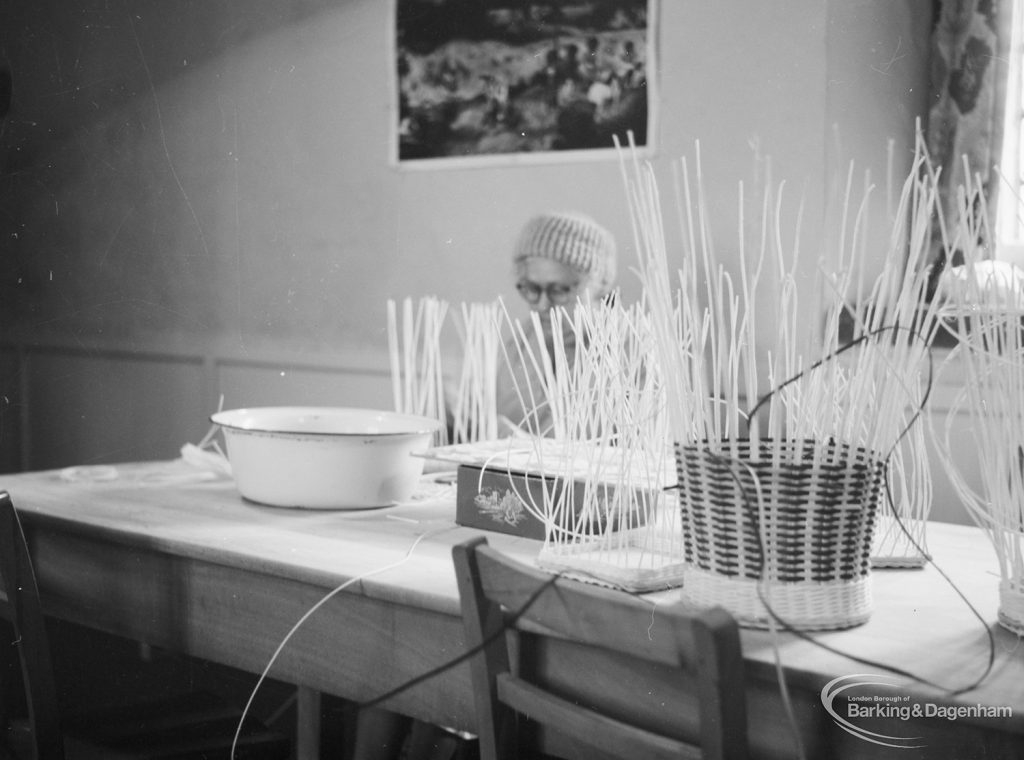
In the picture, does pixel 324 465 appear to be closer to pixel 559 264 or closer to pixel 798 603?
pixel 798 603

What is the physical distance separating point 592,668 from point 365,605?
0.98ft

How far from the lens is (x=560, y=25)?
127 inches

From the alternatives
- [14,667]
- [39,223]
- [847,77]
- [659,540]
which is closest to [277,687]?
[14,667]

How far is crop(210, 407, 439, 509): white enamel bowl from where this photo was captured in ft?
5.10

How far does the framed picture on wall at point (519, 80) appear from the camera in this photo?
311 cm

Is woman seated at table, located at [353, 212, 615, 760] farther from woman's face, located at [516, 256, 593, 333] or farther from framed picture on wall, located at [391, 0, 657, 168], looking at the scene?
framed picture on wall, located at [391, 0, 657, 168]

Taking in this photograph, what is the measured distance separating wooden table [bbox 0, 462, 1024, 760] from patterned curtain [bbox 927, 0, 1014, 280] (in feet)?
3.92

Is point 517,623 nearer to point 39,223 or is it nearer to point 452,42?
point 39,223

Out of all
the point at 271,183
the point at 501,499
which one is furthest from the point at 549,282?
the point at 501,499

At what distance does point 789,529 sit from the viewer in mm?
996

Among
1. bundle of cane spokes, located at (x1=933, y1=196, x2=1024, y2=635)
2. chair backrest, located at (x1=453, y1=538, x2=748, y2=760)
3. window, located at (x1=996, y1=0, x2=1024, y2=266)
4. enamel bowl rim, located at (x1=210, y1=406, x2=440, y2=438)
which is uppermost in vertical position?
window, located at (x1=996, y1=0, x2=1024, y2=266)

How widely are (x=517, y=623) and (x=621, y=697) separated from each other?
116mm

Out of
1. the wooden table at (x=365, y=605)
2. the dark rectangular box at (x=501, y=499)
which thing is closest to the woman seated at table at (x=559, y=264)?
the wooden table at (x=365, y=605)

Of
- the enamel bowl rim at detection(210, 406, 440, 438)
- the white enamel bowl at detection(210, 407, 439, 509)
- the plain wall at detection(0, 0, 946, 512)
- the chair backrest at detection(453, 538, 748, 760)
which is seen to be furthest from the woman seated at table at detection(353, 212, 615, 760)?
the chair backrest at detection(453, 538, 748, 760)
